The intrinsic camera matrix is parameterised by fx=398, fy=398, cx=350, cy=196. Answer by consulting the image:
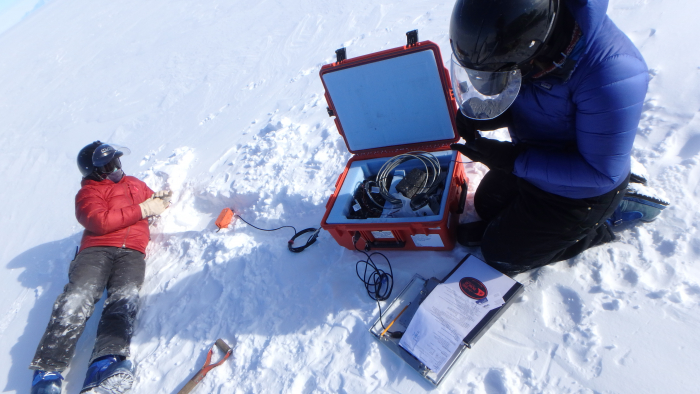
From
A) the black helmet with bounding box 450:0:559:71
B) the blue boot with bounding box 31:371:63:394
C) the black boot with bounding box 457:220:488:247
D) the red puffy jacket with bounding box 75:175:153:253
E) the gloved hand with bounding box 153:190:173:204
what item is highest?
the black helmet with bounding box 450:0:559:71

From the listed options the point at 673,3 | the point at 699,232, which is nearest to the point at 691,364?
the point at 699,232

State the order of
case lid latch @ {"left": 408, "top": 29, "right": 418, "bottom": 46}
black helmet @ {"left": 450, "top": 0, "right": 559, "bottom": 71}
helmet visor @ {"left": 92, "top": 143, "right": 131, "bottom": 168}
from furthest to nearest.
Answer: helmet visor @ {"left": 92, "top": 143, "right": 131, "bottom": 168}
case lid latch @ {"left": 408, "top": 29, "right": 418, "bottom": 46}
black helmet @ {"left": 450, "top": 0, "right": 559, "bottom": 71}

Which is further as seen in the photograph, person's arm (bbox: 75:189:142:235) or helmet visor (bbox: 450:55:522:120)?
person's arm (bbox: 75:189:142:235)

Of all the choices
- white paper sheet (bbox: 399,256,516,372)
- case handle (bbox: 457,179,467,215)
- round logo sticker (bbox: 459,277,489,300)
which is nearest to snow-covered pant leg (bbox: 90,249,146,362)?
white paper sheet (bbox: 399,256,516,372)

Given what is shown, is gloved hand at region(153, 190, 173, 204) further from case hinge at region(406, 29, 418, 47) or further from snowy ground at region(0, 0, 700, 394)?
case hinge at region(406, 29, 418, 47)

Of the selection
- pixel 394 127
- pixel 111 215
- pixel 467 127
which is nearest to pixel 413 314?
pixel 467 127

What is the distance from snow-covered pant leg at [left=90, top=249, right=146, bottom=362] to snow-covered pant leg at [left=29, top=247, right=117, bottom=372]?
0.32 ft

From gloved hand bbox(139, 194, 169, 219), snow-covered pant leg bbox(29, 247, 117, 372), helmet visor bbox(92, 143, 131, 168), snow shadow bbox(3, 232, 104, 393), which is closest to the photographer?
snow-covered pant leg bbox(29, 247, 117, 372)

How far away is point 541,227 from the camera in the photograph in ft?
6.65

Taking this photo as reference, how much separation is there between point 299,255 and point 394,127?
1.12 m

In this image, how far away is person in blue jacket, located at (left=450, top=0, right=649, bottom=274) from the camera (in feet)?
4.58

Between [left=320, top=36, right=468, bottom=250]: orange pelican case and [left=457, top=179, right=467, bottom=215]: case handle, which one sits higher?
[left=320, top=36, right=468, bottom=250]: orange pelican case

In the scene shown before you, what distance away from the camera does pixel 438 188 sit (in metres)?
2.54

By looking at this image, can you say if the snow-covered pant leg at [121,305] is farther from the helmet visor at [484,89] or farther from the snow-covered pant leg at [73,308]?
the helmet visor at [484,89]
